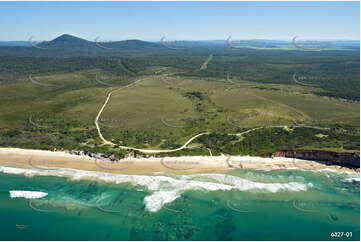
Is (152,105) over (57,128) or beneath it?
over

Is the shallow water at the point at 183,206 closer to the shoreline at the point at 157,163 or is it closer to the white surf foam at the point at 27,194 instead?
the white surf foam at the point at 27,194

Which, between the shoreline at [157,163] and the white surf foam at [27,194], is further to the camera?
the shoreline at [157,163]

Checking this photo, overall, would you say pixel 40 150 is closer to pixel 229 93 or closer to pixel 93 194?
pixel 93 194

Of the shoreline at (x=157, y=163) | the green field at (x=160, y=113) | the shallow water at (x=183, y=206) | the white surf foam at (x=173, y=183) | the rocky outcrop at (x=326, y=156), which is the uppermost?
the green field at (x=160, y=113)

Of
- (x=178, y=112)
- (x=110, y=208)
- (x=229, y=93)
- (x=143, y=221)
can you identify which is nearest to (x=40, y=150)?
(x=110, y=208)

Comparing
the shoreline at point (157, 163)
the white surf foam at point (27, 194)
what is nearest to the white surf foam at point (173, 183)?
the shoreline at point (157, 163)

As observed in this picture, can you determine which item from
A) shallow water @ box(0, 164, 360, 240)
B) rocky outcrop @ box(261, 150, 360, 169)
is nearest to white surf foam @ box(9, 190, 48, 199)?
shallow water @ box(0, 164, 360, 240)

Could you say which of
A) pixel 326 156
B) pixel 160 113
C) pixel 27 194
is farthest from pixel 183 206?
pixel 160 113

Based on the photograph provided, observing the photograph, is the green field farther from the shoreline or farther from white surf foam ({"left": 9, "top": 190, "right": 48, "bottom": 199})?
white surf foam ({"left": 9, "top": 190, "right": 48, "bottom": 199})

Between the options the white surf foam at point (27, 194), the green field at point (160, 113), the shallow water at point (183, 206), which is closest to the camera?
the shallow water at point (183, 206)
